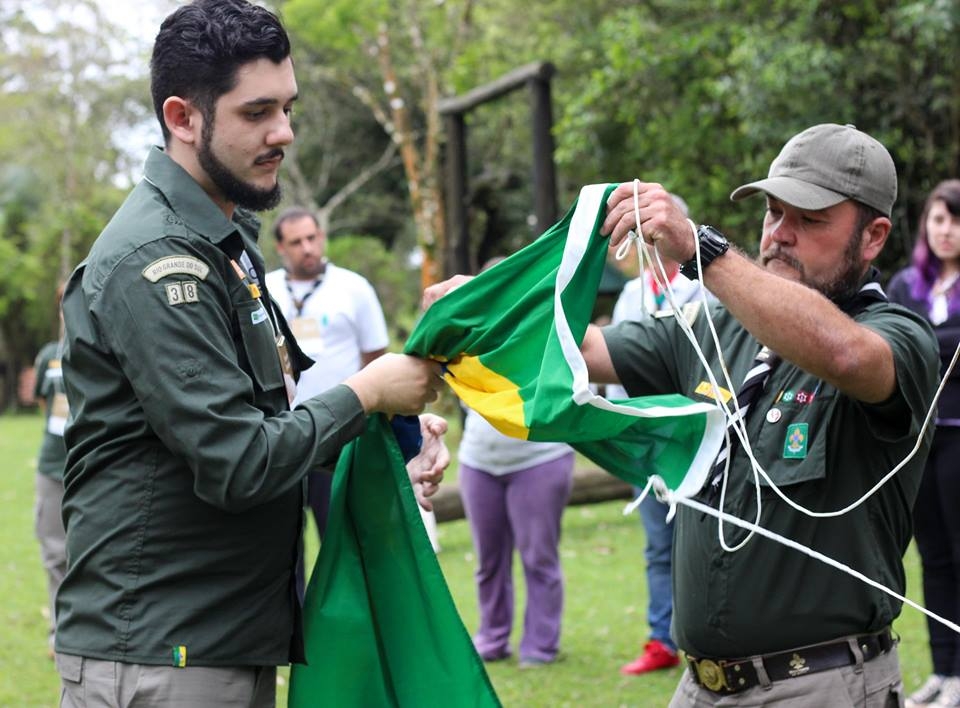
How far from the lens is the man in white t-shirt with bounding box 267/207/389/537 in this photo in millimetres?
7113

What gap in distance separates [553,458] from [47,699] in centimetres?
309

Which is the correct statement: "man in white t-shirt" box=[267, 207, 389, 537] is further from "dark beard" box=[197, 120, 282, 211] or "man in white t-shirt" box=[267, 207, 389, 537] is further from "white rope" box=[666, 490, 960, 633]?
"white rope" box=[666, 490, 960, 633]

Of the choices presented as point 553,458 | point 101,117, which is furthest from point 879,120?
point 101,117

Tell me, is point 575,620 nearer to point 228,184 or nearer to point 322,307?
point 322,307

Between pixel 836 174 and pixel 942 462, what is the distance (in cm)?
309

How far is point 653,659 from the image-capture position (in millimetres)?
6664

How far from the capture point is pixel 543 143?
11555 mm

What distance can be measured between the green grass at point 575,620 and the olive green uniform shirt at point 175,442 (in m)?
0.66

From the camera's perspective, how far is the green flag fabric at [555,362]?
276cm

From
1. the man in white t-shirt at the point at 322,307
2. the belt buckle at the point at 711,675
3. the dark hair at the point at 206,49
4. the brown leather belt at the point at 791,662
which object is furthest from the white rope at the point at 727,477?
the man in white t-shirt at the point at 322,307

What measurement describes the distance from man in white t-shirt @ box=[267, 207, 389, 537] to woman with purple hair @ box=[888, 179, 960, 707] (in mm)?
3084

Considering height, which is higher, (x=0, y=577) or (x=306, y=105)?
(x=306, y=105)

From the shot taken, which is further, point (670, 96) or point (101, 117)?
point (101, 117)

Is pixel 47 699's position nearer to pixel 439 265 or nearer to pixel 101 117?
pixel 439 265
